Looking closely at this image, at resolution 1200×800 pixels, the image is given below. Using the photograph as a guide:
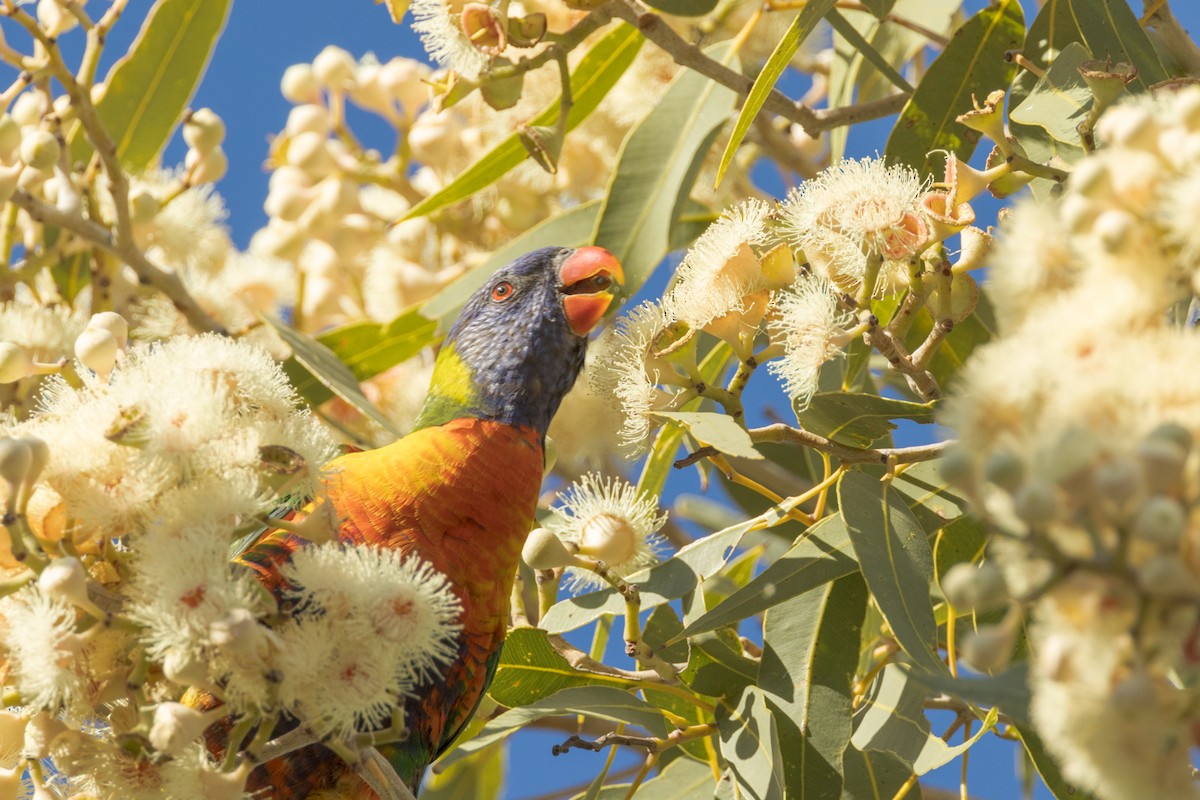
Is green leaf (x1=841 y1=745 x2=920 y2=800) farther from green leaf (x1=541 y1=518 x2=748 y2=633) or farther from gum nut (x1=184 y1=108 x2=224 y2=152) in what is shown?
gum nut (x1=184 y1=108 x2=224 y2=152)

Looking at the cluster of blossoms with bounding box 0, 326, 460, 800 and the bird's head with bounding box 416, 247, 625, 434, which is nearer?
the cluster of blossoms with bounding box 0, 326, 460, 800

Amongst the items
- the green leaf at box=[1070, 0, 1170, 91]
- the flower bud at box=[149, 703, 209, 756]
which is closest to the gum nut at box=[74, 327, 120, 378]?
the flower bud at box=[149, 703, 209, 756]

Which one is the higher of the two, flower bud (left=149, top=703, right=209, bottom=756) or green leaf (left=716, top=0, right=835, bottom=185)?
green leaf (left=716, top=0, right=835, bottom=185)

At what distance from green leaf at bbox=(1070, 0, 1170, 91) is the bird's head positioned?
2.63ft

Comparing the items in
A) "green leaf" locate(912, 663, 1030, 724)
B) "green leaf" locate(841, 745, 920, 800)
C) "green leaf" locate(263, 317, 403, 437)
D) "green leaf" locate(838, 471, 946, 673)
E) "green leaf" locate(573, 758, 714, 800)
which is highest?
"green leaf" locate(912, 663, 1030, 724)

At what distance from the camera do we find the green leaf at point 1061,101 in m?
1.61

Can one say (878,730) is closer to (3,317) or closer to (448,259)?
(3,317)

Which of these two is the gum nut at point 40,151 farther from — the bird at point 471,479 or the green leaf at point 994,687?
the green leaf at point 994,687

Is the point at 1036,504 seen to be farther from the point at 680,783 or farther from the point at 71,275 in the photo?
the point at 71,275

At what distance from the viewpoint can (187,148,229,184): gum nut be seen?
2510mm

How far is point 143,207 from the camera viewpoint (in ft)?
7.83

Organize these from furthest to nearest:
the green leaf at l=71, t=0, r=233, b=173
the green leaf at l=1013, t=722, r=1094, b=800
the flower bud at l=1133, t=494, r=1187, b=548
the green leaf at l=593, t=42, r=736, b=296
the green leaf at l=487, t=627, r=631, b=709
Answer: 1. the green leaf at l=71, t=0, r=233, b=173
2. the green leaf at l=593, t=42, r=736, b=296
3. the green leaf at l=487, t=627, r=631, b=709
4. the green leaf at l=1013, t=722, r=1094, b=800
5. the flower bud at l=1133, t=494, r=1187, b=548

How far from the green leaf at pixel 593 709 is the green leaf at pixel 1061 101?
943 mm

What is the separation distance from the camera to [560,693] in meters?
1.76
